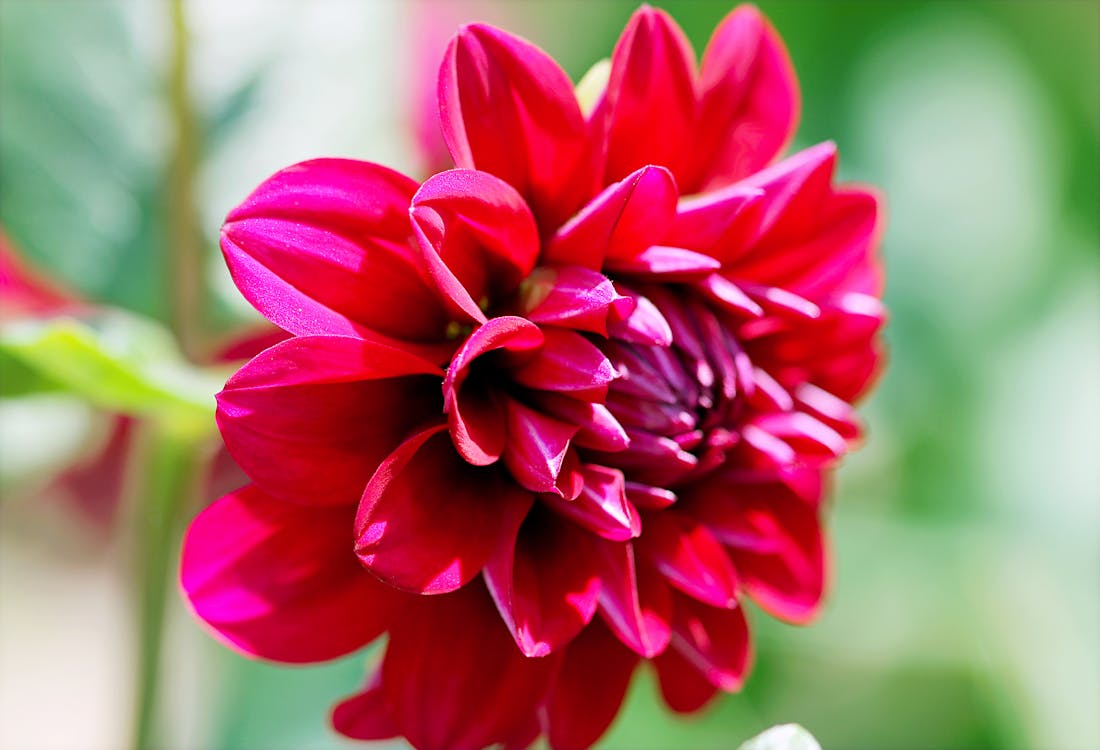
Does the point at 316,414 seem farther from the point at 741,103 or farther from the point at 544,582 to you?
the point at 741,103

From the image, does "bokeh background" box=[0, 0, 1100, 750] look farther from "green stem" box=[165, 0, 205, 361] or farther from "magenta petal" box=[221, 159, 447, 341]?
"magenta petal" box=[221, 159, 447, 341]

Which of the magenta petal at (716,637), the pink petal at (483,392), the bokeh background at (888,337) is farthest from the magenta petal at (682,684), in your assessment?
the bokeh background at (888,337)

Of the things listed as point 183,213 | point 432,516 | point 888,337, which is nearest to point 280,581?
point 432,516

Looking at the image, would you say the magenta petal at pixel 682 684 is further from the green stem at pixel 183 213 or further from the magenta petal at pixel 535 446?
the green stem at pixel 183 213

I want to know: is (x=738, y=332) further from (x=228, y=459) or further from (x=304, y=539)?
(x=228, y=459)

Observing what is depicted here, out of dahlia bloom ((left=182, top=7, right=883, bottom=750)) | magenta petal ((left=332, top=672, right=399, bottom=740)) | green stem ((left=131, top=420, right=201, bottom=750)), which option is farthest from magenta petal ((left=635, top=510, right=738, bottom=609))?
green stem ((left=131, top=420, right=201, bottom=750))
